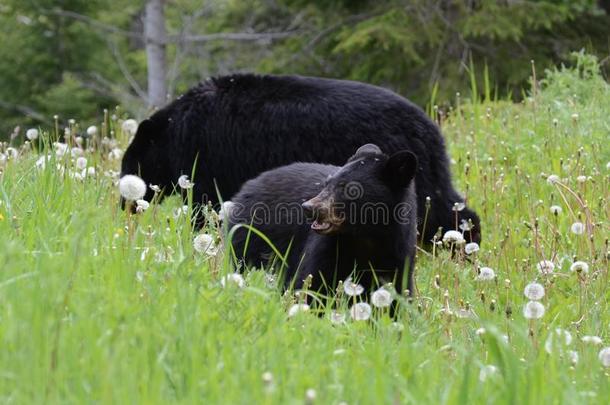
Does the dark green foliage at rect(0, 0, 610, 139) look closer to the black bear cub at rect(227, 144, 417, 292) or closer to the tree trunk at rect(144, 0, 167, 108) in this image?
the tree trunk at rect(144, 0, 167, 108)

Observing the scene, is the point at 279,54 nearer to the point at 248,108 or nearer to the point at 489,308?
the point at 248,108

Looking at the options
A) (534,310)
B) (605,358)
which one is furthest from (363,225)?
(605,358)

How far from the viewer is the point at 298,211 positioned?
17.0 feet

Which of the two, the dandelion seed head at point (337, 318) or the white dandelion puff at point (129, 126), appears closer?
the dandelion seed head at point (337, 318)

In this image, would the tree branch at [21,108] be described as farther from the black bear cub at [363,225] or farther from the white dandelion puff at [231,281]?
the white dandelion puff at [231,281]

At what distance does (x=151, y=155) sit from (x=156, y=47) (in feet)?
31.5

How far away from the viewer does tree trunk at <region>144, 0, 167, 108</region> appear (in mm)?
16047

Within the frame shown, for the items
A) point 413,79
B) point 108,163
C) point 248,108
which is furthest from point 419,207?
point 413,79

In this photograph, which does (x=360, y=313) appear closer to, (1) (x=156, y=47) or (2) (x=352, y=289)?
(2) (x=352, y=289)

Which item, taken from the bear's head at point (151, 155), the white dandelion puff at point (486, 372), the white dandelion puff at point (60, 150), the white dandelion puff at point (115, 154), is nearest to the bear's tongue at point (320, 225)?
the white dandelion puff at point (486, 372)

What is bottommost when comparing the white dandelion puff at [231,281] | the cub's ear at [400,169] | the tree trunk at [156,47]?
the tree trunk at [156,47]

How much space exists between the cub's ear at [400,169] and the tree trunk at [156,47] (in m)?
11.9

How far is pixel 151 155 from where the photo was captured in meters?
7.04

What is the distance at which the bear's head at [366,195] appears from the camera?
4.39 metres
